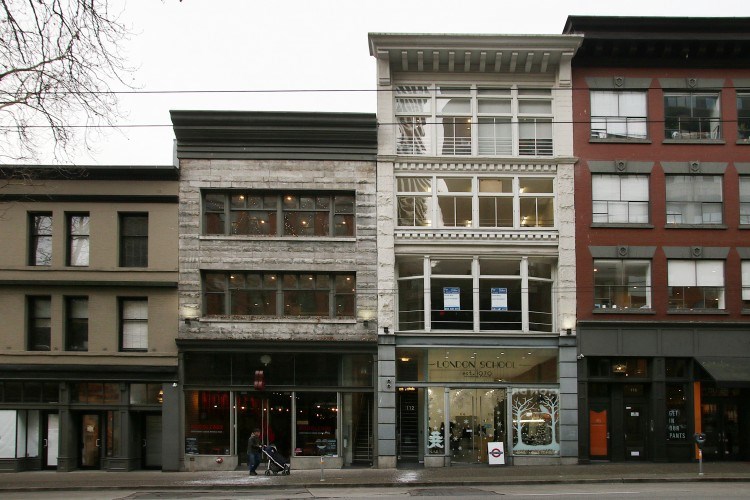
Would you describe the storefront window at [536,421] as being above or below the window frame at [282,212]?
below

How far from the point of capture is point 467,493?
2136 centimetres

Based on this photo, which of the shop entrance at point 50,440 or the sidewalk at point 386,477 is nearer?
the sidewalk at point 386,477

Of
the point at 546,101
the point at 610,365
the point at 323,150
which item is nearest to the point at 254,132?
the point at 323,150

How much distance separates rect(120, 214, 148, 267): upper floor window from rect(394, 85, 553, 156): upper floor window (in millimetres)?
9434

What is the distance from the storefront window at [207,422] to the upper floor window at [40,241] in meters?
6.86

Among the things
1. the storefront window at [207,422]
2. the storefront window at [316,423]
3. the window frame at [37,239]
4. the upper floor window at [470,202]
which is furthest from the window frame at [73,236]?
the upper floor window at [470,202]

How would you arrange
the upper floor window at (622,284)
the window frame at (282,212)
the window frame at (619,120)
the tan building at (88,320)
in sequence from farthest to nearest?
the window frame at (619,120), the window frame at (282,212), the upper floor window at (622,284), the tan building at (88,320)

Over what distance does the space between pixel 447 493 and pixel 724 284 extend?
13.7 meters

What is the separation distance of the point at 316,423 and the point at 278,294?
4635 millimetres

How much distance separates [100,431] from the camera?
28.4m

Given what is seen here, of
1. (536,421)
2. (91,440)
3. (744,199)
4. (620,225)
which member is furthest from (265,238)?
(744,199)

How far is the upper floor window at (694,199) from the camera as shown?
29.2 meters

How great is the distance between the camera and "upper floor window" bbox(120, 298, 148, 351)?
28547 millimetres

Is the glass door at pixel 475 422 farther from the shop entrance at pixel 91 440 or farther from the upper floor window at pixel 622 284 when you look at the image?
the shop entrance at pixel 91 440
